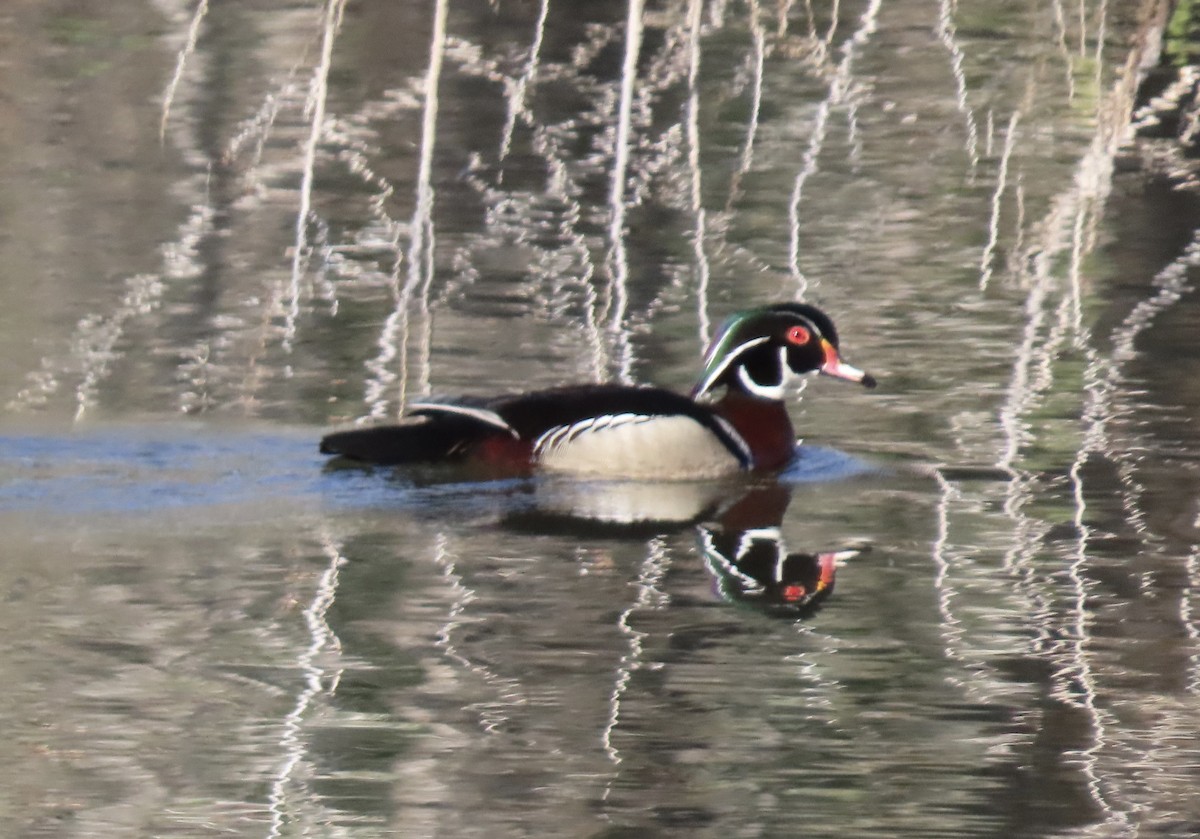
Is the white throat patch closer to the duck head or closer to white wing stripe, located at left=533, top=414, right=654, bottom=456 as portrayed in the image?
the duck head

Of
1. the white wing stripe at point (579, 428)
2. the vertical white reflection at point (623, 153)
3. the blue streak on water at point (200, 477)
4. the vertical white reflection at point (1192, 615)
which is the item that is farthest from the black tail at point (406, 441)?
the vertical white reflection at point (1192, 615)

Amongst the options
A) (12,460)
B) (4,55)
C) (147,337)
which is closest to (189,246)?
(147,337)

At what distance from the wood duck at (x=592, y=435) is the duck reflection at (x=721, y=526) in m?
0.13

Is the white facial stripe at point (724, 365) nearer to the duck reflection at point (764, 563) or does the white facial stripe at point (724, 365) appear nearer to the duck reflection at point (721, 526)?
the duck reflection at point (721, 526)

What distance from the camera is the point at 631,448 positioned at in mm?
10984

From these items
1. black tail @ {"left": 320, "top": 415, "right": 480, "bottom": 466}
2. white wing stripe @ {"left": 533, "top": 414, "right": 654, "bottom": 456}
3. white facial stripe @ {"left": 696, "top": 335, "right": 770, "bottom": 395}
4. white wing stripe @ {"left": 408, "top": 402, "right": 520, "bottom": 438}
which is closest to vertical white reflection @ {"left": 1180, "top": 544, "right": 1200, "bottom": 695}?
white wing stripe @ {"left": 533, "top": 414, "right": 654, "bottom": 456}

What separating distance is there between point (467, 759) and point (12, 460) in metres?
4.07

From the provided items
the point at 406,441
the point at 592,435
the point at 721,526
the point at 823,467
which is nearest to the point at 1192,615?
the point at 721,526

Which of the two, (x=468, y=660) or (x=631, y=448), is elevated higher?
(x=631, y=448)

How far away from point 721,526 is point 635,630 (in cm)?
187

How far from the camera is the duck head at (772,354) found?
38.3 ft

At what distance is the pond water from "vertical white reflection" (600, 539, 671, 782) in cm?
3

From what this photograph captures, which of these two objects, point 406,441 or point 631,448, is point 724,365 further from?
point 406,441

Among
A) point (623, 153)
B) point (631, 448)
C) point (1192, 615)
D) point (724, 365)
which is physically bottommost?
point (1192, 615)
